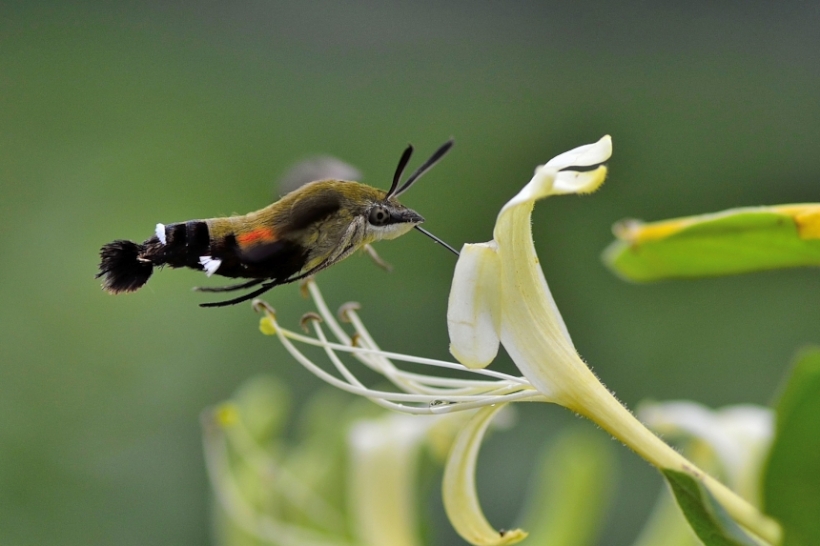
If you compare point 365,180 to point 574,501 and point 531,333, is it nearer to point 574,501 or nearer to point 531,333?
point 574,501

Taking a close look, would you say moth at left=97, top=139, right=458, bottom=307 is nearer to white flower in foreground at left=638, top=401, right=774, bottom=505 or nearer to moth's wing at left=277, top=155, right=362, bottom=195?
moth's wing at left=277, top=155, right=362, bottom=195

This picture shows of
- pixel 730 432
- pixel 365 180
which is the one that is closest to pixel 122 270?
pixel 730 432

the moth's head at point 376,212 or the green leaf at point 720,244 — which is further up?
the moth's head at point 376,212

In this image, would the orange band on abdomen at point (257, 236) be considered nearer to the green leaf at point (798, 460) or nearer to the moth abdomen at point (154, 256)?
the moth abdomen at point (154, 256)

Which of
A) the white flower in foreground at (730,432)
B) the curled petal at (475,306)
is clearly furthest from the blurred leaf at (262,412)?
the curled petal at (475,306)

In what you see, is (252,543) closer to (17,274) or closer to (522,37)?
(17,274)

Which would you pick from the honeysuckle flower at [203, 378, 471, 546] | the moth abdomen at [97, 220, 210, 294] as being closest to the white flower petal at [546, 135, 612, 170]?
the moth abdomen at [97, 220, 210, 294]

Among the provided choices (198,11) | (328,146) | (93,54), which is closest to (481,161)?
(328,146)
